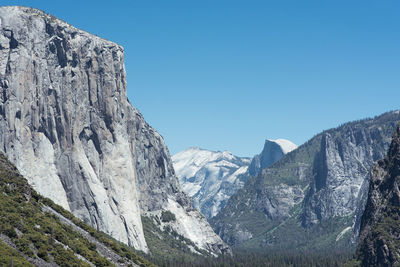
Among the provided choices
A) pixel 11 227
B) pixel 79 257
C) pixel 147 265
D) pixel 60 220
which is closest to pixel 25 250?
pixel 11 227

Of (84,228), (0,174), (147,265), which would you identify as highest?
(0,174)

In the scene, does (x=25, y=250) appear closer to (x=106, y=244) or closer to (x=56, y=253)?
(x=56, y=253)

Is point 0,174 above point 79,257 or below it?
above

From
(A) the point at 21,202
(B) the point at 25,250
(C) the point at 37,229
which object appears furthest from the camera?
(A) the point at 21,202

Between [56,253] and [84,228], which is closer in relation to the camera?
[56,253]

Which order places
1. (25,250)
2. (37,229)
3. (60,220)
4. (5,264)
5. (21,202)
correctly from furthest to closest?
(60,220) → (21,202) → (37,229) → (25,250) → (5,264)

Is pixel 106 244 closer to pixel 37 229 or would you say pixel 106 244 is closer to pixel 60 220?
pixel 60 220

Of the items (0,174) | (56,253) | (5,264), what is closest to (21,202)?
(0,174)
